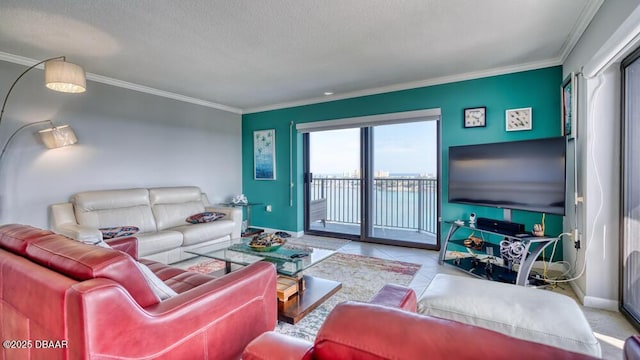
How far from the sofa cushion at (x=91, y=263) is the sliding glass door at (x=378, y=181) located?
3.64 metres

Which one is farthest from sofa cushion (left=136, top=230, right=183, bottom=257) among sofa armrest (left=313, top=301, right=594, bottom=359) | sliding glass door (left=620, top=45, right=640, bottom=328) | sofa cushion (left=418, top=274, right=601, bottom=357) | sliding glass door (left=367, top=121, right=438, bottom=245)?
sliding glass door (left=620, top=45, right=640, bottom=328)

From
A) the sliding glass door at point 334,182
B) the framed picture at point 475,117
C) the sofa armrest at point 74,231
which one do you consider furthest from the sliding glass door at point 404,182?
the sofa armrest at point 74,231

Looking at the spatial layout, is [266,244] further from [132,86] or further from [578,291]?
[132,86]

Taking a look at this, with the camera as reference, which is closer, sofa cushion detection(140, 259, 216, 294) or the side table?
sofa cushion detection(140, 259, 216, 294)

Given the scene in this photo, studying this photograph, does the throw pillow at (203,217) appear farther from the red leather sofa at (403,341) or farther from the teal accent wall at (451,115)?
the red leather sofa at (403,341)

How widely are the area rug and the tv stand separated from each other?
0.55 metres

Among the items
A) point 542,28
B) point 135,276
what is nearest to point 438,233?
point 542,28

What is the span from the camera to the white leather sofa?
121 inches

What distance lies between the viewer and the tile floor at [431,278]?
183 cm

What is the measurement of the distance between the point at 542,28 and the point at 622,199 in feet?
5.06

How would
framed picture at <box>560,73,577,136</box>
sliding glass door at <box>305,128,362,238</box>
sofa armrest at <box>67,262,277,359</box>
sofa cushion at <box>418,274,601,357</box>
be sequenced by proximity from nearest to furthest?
sofa armrest at <box>67,262,277,359</box>
sofa cushion at <box>418,274,601,357</box>
framed picture at <box>560,73,577,136</box>
sliding glass door at <box>305,128,362,238</box>

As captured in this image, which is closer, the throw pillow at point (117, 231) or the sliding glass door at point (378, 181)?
the throw pillow at point (117, 231)

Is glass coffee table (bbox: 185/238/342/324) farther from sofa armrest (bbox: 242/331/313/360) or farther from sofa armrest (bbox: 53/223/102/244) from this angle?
sofa armrest (bbox: 242/331/313/360)

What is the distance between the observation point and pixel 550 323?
1252 mm
